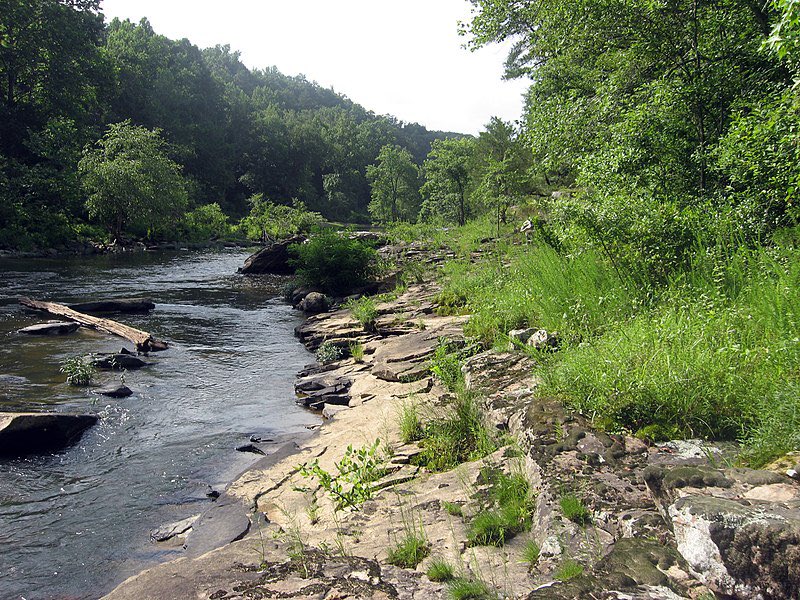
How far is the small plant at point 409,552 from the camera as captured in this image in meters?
3.52

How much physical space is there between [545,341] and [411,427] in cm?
176

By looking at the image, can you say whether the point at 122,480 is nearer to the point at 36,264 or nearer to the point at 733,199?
Result: the point at 733,199

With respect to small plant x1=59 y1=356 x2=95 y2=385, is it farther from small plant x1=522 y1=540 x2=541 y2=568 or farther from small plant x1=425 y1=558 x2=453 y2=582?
small plant x1=522 y1=540 x2=541 y2=568

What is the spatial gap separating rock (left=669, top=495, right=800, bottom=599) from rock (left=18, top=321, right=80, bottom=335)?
13976 mm

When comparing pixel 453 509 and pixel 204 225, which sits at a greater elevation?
pixel 204 225

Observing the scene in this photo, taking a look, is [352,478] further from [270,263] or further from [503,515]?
[270,263]

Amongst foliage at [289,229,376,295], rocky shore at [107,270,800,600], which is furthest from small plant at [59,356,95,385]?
foliage at [289,229,376,295]

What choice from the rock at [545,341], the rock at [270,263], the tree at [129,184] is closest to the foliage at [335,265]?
the rock at [270,263]

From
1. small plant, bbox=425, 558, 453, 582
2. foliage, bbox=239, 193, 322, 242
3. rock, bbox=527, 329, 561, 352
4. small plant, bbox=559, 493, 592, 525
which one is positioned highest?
foliage, bbox=239, 193, 322, 242

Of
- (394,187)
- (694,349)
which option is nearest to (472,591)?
(694,349)

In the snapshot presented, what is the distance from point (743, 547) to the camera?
241 cm

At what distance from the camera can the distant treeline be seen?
3612 cm

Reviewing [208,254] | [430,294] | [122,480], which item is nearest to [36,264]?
[208,254]

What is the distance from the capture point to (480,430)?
17.5 feet
